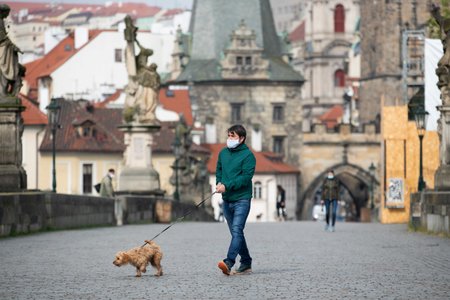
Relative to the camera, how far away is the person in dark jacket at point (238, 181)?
17.1m

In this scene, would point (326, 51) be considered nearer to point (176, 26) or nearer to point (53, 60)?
point (176, 26)

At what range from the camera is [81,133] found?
89750 millimetres

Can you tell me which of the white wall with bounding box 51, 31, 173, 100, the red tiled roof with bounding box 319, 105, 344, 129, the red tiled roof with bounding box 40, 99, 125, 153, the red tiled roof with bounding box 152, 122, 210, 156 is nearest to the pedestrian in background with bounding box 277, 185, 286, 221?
the red tiled roof with bounding box 152, 122, 210, 156

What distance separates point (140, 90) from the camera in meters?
41.1

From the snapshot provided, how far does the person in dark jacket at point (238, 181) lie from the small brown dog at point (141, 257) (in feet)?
2.47

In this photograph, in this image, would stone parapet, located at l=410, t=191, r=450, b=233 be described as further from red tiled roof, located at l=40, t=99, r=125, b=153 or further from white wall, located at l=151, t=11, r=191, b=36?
white wall, located at l=151, t=11, r=191, b=36

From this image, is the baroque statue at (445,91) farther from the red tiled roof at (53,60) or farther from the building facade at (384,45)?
the red tiled roof at (53,60)

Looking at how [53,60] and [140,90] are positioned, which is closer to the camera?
[140,90]

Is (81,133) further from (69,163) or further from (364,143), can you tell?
(364,143)

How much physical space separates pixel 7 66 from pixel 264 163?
82.1 metres

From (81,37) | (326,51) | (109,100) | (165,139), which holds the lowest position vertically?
(165,139)

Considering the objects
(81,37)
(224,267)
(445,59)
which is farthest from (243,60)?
(224,267)

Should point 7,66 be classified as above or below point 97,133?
below

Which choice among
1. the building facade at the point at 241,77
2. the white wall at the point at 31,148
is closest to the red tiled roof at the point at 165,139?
the white wall at the point at 31,148
